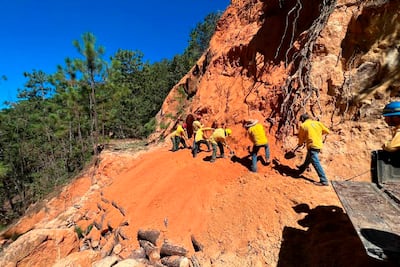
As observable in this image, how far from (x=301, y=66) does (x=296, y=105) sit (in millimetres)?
931

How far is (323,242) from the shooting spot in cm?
336

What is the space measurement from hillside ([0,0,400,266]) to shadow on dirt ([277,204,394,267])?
0.01 m

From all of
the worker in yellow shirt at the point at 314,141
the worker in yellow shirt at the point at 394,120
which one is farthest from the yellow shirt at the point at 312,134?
the worker in yellow shirt at the point at 394,120

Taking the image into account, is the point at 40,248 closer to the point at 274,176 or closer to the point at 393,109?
the point at 274,176

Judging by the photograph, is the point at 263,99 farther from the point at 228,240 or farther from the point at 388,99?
the point at 228,240

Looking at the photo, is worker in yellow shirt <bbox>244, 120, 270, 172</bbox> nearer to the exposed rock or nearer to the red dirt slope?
the red dirt slope

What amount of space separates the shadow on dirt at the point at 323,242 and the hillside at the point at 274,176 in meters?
0.01

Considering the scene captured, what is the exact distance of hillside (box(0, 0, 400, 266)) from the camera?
3.85 metres

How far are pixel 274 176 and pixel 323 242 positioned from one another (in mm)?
1872

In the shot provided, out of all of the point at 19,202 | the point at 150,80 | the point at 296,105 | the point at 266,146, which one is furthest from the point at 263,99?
the point at 19,202

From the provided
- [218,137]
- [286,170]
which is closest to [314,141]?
[286,170]

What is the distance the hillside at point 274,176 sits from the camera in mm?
3852

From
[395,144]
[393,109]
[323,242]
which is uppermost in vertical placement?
[393,109]

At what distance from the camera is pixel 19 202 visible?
20422 mm
